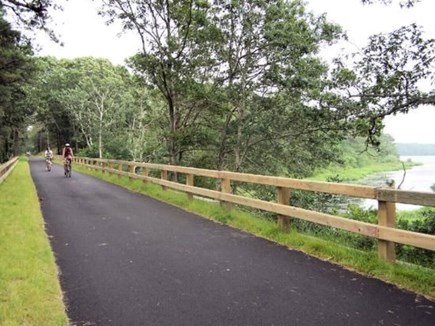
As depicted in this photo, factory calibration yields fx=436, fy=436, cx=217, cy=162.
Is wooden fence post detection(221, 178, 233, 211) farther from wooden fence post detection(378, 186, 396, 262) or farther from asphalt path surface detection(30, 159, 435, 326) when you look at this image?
wooden fence post detection(378, 186, 396, 262)

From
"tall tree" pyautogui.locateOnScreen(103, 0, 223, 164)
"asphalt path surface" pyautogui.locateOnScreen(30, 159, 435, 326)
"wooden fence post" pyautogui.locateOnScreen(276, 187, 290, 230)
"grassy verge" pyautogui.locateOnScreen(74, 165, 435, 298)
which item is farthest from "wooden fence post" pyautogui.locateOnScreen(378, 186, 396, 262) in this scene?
"tall tree" pyautogui.locateOnScreen(103, 0, 223, 164)

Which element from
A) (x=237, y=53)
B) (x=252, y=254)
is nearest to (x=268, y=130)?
(x=237, y=53)

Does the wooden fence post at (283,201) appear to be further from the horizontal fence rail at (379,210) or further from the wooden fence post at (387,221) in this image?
the wooden fence post at (387,221)

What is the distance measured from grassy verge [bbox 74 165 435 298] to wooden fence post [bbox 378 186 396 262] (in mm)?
110

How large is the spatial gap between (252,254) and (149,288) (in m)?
1.92

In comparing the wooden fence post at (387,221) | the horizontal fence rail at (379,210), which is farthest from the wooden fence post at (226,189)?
the wooden fence post at (387,221)

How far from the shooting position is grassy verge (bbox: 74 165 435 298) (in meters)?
4.78

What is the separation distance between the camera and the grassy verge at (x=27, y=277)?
3920 mm

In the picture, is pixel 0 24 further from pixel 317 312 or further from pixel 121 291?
pixel 317 312

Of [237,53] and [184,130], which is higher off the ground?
[237,53]

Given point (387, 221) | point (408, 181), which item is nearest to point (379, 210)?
point (387, 221)

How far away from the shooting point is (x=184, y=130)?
19375 millimetres

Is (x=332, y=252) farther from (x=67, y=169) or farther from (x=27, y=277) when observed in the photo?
(x=67, y=169)

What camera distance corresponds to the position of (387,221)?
5258 mm
